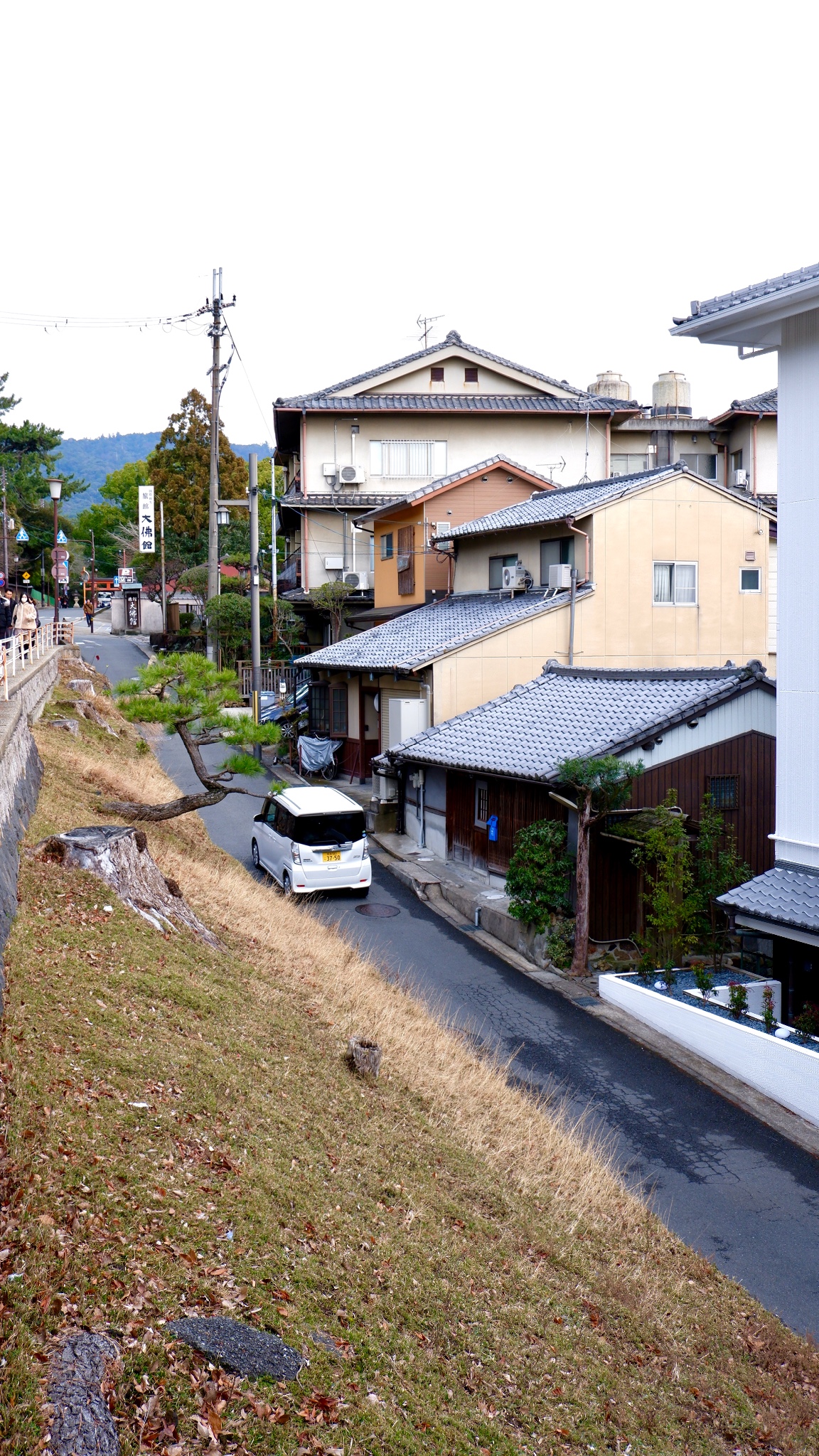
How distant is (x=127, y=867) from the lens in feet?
34.8

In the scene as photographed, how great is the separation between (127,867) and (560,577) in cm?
1617

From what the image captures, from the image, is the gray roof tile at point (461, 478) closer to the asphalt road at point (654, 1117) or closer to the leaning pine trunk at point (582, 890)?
the asphalt road at point (654, 1117)

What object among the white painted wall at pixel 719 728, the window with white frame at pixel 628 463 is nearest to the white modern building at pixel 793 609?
the white painted wall at pixel 719 728

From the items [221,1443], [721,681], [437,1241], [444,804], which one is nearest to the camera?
[221,1443]

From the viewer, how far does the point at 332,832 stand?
18141mm

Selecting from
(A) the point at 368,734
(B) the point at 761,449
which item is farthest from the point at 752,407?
(A) the point at 368,734

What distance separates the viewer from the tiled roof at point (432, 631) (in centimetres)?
2359

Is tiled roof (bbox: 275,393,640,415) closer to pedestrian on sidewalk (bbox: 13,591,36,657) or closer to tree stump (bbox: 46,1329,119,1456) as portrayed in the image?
pedestrian on sidewalk (bbox: 13,591,36,657)

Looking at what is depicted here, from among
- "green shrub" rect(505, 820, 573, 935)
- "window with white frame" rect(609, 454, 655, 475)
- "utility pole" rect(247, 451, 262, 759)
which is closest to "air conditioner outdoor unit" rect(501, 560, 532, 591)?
"utility pole" rect(247, 451, 262, 759)

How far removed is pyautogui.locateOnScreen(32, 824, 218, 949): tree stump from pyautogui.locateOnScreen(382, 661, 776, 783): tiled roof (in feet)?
21.6

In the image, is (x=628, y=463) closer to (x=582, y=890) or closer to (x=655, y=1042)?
(x=582, y=890)

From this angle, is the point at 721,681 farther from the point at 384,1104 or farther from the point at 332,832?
the point at 384,1104

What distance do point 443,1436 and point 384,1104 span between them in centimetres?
356

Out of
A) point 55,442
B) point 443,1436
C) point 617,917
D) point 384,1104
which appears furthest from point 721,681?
point 55,442
